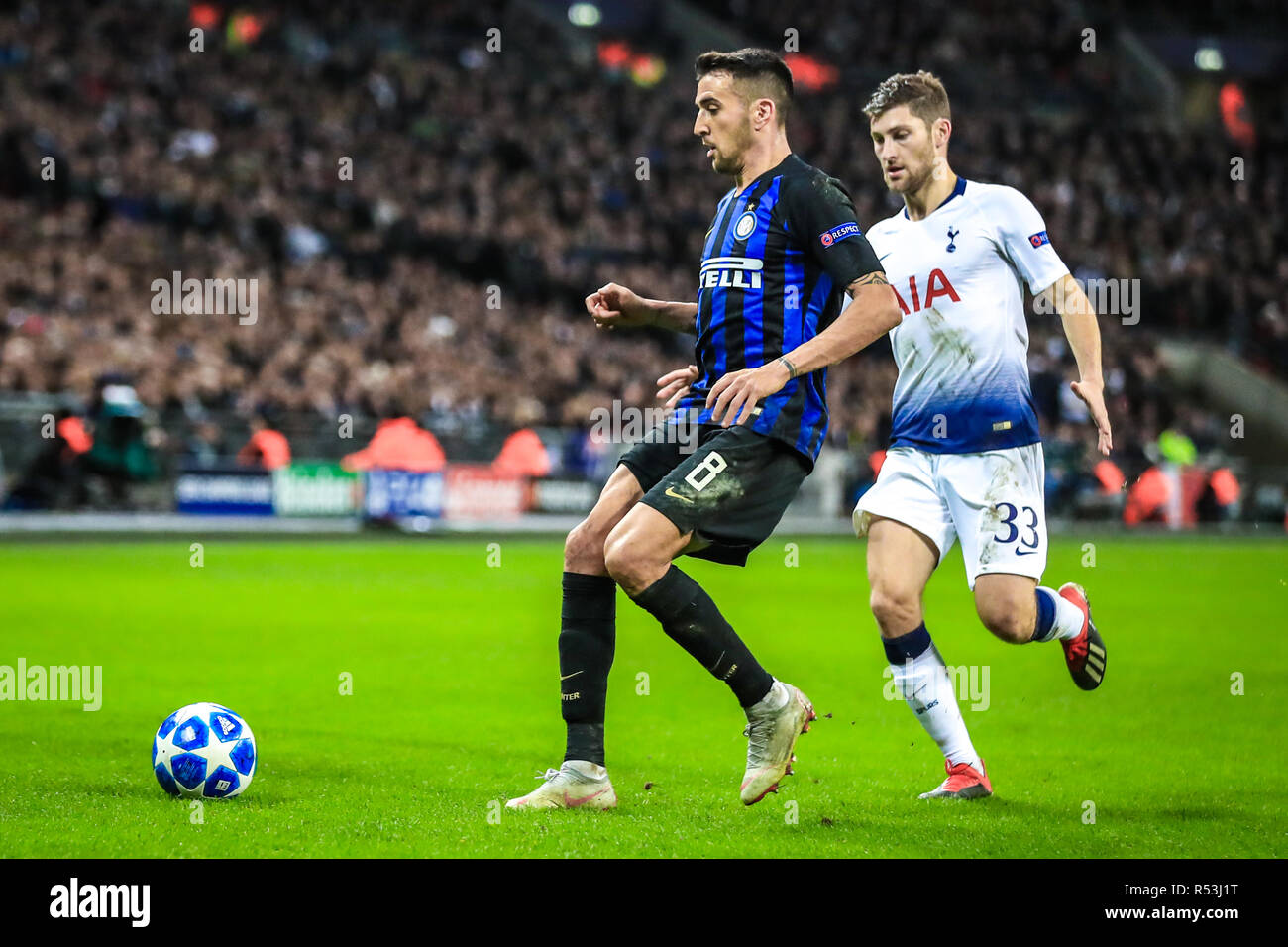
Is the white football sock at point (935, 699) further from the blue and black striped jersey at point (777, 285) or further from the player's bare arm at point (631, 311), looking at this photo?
the player's bare arm at point (631, 311)

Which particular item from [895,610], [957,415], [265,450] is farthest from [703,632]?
[265,450]

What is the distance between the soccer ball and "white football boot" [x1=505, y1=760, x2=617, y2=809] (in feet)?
3.32

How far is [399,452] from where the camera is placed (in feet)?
78.3

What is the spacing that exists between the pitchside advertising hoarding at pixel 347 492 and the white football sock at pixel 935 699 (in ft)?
60.3

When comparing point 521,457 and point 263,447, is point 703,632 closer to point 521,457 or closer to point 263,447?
point 263,447

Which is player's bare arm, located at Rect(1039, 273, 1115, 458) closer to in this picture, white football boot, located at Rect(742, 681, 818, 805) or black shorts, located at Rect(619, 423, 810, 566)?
black shorts, located at Rect(619, 423, 810, 566)

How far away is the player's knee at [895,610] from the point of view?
5824 millimetres

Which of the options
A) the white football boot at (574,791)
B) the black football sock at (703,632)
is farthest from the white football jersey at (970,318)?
the white football boot at (574,791)

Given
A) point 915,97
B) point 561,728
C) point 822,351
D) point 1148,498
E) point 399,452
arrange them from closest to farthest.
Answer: point 822,351 < point 915,97 < point 561,728 < point 399,452 < point 1148,498

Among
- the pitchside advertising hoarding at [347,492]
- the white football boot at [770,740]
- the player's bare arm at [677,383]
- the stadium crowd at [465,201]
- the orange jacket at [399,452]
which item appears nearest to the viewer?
the white football boot at [770,740]

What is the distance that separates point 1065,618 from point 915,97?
2190 millimetres

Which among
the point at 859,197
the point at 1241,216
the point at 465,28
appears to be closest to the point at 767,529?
the point at 859,197
